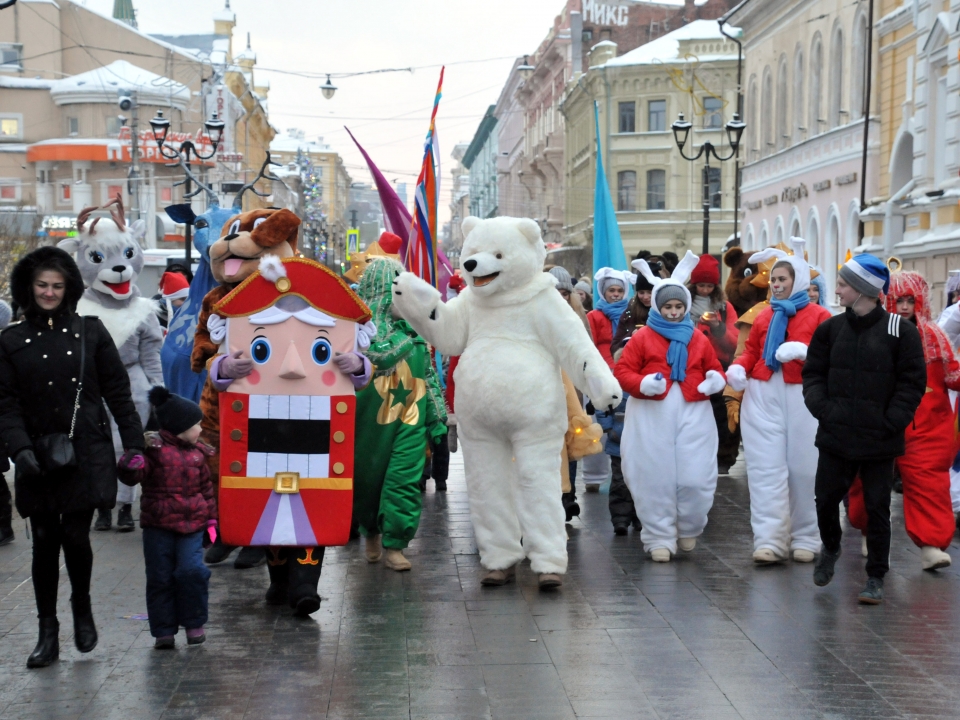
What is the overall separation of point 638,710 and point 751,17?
1511 inches

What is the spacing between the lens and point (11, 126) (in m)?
59.5

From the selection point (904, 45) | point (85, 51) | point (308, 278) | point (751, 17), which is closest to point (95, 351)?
point (308, 278)

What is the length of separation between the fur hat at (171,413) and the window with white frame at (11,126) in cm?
5770

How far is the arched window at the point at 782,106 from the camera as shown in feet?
124

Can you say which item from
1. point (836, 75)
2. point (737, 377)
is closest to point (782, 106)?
point (836, 75)

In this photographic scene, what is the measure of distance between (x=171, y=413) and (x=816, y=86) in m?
31.5

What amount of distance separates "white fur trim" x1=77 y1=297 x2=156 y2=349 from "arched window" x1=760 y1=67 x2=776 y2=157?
32.7 meters

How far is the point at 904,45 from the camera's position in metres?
26.9

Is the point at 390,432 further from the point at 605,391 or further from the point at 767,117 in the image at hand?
the point at 767,117

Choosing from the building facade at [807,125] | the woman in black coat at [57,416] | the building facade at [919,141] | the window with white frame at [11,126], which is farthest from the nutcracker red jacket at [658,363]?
the window with white frame at [11,126]

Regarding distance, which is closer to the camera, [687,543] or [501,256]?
[501,256]

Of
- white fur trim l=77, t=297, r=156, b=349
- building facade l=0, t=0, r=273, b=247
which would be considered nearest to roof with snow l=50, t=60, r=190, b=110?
building facade l=0, t=0, r=273, b=247

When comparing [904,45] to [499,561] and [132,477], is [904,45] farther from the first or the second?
[132,477]

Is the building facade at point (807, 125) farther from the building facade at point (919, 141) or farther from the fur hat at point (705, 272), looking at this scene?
the fur hat at point (705, 272)
